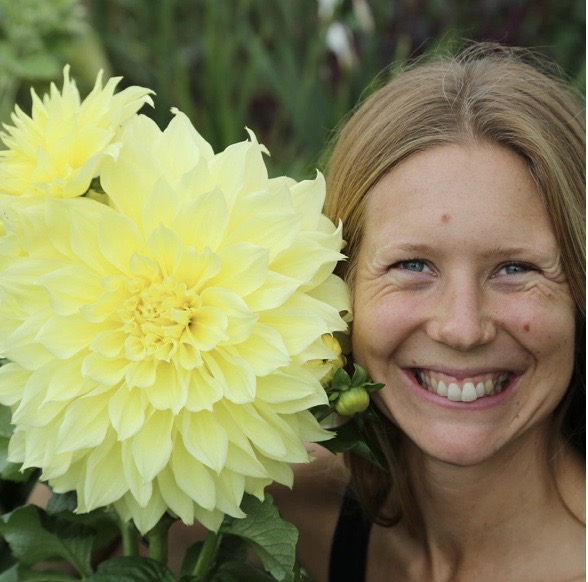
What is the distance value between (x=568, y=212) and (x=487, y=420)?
0.99ft

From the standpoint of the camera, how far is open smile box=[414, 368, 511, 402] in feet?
4.36

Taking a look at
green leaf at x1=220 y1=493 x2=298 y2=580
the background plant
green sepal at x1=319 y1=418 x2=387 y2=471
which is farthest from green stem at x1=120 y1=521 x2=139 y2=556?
the background plant

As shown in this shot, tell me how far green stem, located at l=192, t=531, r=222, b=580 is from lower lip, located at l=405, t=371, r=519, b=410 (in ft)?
1.10

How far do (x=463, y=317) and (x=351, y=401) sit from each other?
0.21 metres

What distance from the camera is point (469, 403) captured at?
4.38 feet

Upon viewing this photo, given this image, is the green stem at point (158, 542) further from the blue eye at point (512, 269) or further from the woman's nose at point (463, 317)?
the blue eye at point (512, 269)

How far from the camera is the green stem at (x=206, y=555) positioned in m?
1.24

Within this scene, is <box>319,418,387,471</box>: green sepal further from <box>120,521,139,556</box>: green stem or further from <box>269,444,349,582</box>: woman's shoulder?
<box>269,444,349,582</box>: woman's shoulder

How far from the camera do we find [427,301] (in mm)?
1306

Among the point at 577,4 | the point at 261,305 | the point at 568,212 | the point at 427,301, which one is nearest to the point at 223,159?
the point at 261,305

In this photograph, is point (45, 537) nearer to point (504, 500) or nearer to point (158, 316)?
point (158, 316)

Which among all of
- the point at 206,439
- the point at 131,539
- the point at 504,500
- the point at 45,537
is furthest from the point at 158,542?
the point at 504,500

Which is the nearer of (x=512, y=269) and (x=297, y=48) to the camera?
(x=512, y=269)

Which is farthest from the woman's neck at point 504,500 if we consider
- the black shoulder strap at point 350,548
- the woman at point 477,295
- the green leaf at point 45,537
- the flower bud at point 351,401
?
the green leaf at point 45,537
